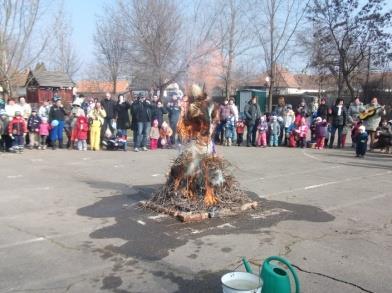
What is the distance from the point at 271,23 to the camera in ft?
89.4

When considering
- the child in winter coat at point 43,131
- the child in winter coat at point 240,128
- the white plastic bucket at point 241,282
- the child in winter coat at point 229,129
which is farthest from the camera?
the child in winter coat at point 240,128

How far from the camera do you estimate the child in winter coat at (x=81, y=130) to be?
15289 mm

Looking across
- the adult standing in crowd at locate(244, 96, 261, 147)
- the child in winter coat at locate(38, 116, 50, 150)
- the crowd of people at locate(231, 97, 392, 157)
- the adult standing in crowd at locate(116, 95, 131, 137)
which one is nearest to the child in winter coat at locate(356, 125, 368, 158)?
the crowd of people at locate(231, 97, 392, 157)

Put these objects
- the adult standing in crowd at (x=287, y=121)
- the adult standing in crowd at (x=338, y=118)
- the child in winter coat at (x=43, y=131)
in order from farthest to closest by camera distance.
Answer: the adult standing in crowd at (x=287, y=121), the adult standing in crowd at (x=338, y=118), the child in winter coat at (x=43, y=131)

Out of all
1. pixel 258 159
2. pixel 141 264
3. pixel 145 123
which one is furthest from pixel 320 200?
pixel 145 123

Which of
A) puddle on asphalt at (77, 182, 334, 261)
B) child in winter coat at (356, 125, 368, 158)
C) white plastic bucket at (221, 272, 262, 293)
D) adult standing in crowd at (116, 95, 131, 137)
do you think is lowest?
puddle on asphalt at (77, 182, 334, 261)

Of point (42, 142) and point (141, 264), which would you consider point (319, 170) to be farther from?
point (42, 142)

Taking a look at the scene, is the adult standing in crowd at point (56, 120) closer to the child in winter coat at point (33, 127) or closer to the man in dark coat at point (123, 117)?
the child in winter coat at point (33, 127)

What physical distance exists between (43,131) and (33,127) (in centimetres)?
37

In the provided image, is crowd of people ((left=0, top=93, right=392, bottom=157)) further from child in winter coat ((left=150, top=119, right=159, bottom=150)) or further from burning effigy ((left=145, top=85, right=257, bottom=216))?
burning effigy ((left=145, top=85, right=257, bottom=216))

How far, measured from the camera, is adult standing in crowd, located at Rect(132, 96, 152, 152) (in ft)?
51.1

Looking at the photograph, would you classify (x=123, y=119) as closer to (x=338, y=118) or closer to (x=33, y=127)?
(x=33, y=127)

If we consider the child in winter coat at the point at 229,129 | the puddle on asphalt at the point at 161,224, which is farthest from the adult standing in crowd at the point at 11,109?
the puddle on asphalt at the point at 161,224

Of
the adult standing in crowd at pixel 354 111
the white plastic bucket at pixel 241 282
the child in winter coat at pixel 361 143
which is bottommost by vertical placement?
the white plastic bucket at pixel 241 282
